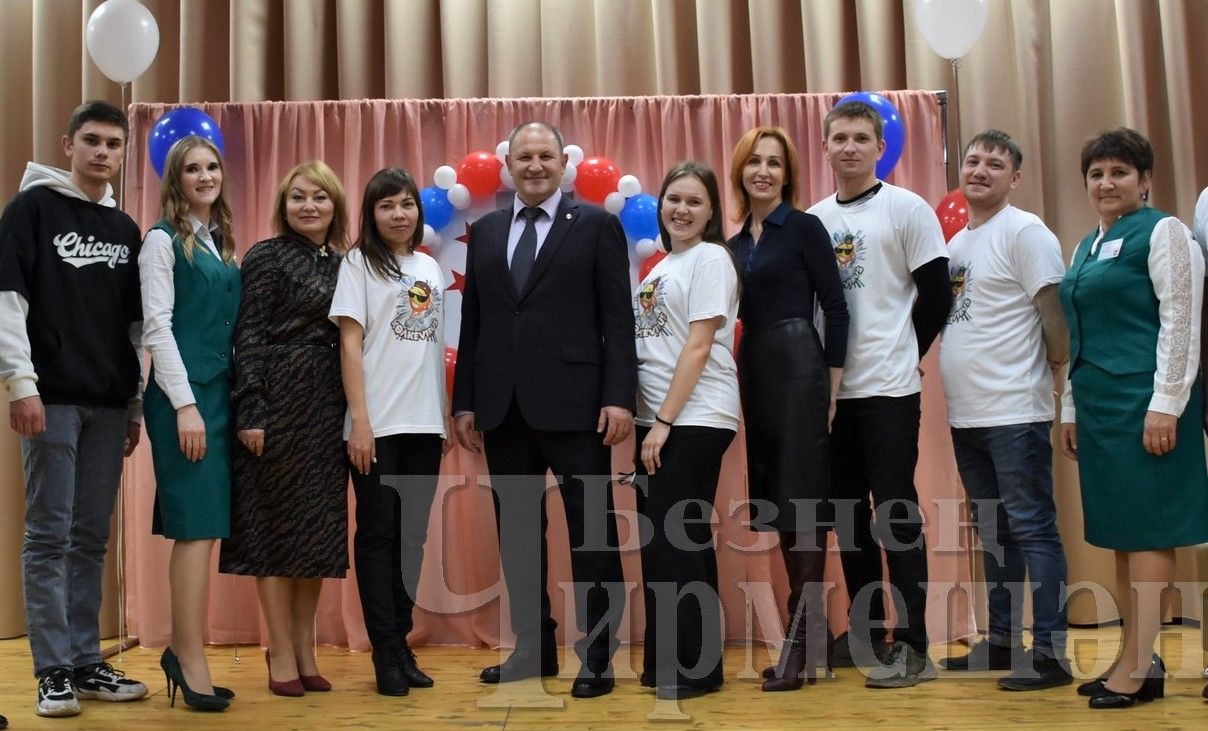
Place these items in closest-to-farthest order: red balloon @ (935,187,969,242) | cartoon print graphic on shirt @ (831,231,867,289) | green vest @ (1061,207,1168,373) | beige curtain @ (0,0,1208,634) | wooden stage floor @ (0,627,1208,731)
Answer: wooden stage floor @ (0,627,1208,731), green vest @ (1061,207,1168,373), cartoon print graphic on shirt @ (831,231,867,289), red balloon @ (935,187,969,242), beige curtain @ (0,0,1208,634)

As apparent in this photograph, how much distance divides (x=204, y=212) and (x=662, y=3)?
211 cm

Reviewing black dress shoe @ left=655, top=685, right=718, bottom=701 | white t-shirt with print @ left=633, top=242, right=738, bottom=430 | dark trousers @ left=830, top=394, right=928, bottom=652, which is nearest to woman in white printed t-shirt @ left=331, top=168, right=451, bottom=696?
white t-shirt with print @ left=633, top=242, right=738, bottom=430

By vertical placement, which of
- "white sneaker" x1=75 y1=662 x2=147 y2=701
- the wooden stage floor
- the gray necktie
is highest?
the gray necktie

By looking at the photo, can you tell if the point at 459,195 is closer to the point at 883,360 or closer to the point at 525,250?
the point at 525,250

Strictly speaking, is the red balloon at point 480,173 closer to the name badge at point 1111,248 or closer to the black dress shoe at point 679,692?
the black dress shoe at point 679,692

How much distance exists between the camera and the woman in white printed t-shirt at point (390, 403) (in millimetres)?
3029

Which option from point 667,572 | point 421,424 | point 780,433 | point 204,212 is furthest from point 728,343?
point 204,212

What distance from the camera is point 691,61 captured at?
439 cm

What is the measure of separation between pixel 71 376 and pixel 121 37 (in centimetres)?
144

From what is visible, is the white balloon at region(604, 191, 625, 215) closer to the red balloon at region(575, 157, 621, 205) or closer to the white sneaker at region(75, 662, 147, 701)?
the red balloon at region(575, 157, 621, 205)

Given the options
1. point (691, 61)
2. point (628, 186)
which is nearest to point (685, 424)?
point (628, 186)

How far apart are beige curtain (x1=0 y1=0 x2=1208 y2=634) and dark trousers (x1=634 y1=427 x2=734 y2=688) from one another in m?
1.90

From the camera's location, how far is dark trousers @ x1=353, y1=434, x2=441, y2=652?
3043 millimetres

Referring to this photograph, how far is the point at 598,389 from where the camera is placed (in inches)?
118
